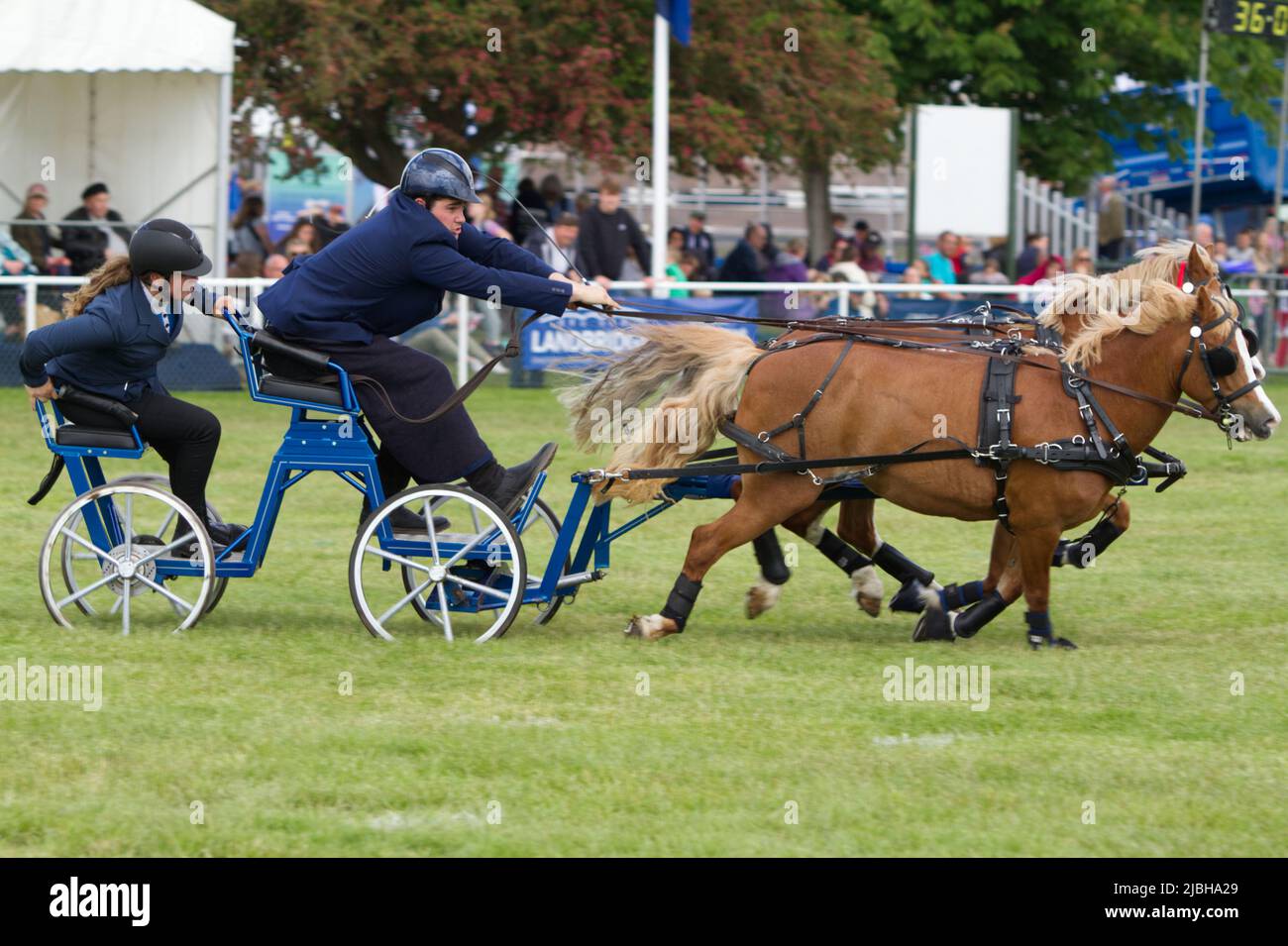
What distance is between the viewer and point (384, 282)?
7.59 metres

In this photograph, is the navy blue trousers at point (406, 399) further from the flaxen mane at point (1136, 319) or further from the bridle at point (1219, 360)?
the bridle at point (1219, 360)

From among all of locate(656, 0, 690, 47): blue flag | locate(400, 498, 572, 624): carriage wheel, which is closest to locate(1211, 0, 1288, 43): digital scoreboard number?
locate(656, 0, 690, 47): blue flag

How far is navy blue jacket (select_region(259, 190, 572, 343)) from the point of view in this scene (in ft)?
24.6

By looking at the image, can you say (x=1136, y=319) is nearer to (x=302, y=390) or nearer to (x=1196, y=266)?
(x=1196, y=266)

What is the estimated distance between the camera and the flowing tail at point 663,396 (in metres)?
8.00

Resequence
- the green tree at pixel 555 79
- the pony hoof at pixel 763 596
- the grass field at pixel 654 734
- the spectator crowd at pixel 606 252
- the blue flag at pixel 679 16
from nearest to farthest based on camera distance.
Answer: the grass field at pixel 654 734 → the pony hoof at pixel 763 596 → the spectator crowd at pixel 606 252 → the blue flag at pixel 679 16 → the green tree at pixel 555 79

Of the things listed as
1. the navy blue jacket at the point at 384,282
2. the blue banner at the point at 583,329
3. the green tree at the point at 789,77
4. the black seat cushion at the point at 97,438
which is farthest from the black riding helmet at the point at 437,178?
the green tree at the point at 789,77

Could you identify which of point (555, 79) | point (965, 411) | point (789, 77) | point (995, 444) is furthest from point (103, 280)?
point (789, 77)

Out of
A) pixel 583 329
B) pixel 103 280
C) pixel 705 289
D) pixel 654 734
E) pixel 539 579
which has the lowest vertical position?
pixel 654 734

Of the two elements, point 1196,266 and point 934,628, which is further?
point 934,628

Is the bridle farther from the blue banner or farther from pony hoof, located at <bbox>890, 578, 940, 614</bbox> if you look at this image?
the blue banner

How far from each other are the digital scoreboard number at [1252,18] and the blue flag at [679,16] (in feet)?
15.9

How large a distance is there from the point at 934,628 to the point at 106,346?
345 cm
